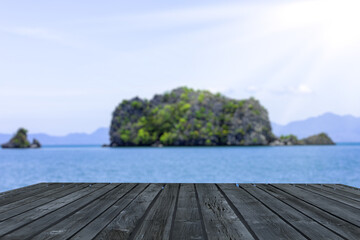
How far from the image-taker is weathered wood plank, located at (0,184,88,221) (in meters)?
2.83

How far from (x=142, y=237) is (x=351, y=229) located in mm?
1572

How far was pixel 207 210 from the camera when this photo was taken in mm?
2824

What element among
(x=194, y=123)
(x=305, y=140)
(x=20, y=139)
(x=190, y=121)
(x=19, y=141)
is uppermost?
(x=190, y=121)

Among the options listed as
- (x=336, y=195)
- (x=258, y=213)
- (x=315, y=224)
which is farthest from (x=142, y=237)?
(x=336, y=195)

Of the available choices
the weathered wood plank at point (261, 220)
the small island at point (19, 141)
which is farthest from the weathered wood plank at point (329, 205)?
the small island at point (19, 141)

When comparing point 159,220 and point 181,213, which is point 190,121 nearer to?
point 181,213

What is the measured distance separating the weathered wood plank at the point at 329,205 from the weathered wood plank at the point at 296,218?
1.13 ft

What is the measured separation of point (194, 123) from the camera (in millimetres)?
88688

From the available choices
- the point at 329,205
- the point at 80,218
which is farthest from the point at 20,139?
the point at 329,205

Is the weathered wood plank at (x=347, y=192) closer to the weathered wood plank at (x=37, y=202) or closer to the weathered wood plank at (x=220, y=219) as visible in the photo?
the weathered wood plank at (x=220, y=219)

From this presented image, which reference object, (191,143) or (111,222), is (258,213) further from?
(191,143)

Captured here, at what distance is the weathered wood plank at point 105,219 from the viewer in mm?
2111

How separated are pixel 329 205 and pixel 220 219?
55.2 inches

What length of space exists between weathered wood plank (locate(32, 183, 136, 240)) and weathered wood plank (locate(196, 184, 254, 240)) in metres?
0.96
